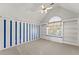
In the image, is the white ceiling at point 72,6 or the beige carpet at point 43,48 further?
the beige carpet at point 43,48

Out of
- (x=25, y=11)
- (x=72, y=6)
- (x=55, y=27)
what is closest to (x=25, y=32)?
(x=25, y=11)

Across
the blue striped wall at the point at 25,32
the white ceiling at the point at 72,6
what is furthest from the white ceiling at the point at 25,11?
the blue striped wall at the point at 25,32

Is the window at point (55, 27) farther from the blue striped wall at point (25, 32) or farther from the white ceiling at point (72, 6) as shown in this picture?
the white ceiling at point (72, 6)

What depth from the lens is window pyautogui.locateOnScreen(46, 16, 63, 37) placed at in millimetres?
1876

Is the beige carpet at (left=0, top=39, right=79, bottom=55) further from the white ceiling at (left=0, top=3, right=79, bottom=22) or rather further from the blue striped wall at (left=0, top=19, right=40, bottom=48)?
the white ceiling at (left=0, top=3, right=79, bottom=22)

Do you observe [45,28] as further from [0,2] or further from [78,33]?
[0,2]

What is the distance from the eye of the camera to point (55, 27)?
1954 millimetres

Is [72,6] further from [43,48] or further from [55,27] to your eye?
[43,48]

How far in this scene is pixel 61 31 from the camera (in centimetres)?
194

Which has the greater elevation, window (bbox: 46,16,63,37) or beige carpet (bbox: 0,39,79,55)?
window (bbox: 46,16,63,37)

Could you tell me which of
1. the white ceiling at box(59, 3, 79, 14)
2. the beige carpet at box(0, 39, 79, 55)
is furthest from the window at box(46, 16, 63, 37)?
the white ceiling at box(59, 3, 79, 14)

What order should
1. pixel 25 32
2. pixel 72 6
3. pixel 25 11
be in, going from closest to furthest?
1. pixel 72 6
2. pixel 25 11
3. pixel 25 32

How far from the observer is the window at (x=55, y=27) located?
1876 mm
